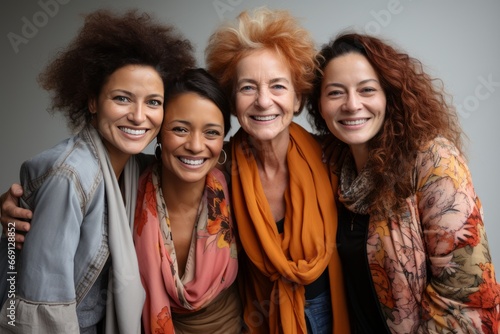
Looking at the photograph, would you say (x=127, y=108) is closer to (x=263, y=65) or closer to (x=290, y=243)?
(x=263, y=65)

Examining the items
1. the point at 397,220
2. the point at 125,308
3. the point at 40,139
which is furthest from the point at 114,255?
the point at 40,139

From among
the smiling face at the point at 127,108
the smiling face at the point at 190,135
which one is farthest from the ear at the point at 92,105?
the smiling face at the point at 190,135

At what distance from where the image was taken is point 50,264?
164 cm

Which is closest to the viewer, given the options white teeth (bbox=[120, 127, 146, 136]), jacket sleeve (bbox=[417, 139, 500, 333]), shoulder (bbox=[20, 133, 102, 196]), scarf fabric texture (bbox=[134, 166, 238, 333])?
shoulder (bbox=[20, 133, 102, 196])

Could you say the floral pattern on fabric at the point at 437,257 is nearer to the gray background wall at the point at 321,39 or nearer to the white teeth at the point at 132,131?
the white teeth at the point at 132,131

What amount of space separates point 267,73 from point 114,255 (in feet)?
3.26

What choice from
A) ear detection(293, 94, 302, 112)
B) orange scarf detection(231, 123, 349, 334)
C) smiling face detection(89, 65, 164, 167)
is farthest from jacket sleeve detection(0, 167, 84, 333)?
ear detection(293, 94, 302, 112)

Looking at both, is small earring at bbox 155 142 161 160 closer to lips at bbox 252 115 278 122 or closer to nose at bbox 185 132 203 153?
nose at bbox 185 132 203 153

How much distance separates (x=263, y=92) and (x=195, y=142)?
38cm

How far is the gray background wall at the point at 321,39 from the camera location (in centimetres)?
323

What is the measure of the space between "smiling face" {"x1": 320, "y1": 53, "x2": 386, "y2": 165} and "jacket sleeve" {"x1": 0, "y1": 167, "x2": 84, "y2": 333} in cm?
108

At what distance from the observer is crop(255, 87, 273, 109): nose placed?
2191 millimetres

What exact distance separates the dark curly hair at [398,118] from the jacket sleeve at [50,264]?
1149mm

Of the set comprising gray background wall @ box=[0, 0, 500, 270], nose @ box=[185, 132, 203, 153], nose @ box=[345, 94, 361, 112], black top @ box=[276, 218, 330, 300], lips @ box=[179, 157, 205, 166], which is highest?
gray background wall @ box=[0, 0, 500, 270]
